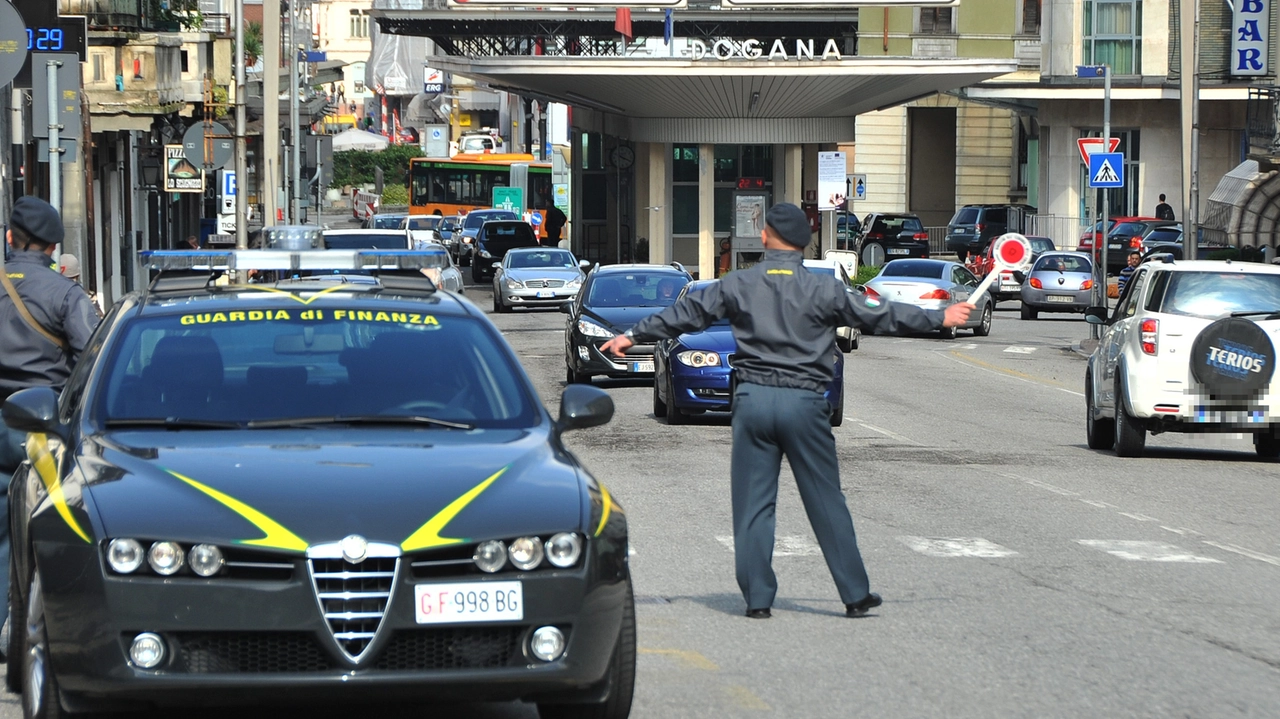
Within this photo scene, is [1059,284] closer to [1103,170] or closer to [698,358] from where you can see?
[1103,170]

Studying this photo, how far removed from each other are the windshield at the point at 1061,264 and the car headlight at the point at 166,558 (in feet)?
128

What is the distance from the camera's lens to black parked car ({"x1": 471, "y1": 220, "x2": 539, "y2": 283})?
5769 centimetres

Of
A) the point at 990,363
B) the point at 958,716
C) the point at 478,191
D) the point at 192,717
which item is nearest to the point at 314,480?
the point at 192,717

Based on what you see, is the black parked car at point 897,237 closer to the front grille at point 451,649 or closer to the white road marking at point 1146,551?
the white road marking at point 1146,551

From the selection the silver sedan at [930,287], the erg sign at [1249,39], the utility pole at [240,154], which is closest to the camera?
the silver sedan at [930,287]

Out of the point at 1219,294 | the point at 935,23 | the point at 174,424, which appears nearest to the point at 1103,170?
the point at 1219,294

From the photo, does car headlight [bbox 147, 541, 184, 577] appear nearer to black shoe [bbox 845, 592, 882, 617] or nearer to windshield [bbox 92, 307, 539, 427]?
windshield [bbox 92, 307, 539, 427]

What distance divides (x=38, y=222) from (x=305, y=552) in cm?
374

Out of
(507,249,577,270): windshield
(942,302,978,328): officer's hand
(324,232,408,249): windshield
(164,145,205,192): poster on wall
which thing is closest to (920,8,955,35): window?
(507,249,577,270): windshield

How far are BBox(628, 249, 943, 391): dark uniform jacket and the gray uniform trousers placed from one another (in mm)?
92

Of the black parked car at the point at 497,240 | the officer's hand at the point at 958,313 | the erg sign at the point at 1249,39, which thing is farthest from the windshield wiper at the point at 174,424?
the black parked car at the point at 497,240

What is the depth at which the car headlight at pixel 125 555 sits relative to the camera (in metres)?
5.63

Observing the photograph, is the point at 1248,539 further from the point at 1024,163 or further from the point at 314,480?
the point at 1024,163

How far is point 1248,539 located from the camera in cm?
1223
